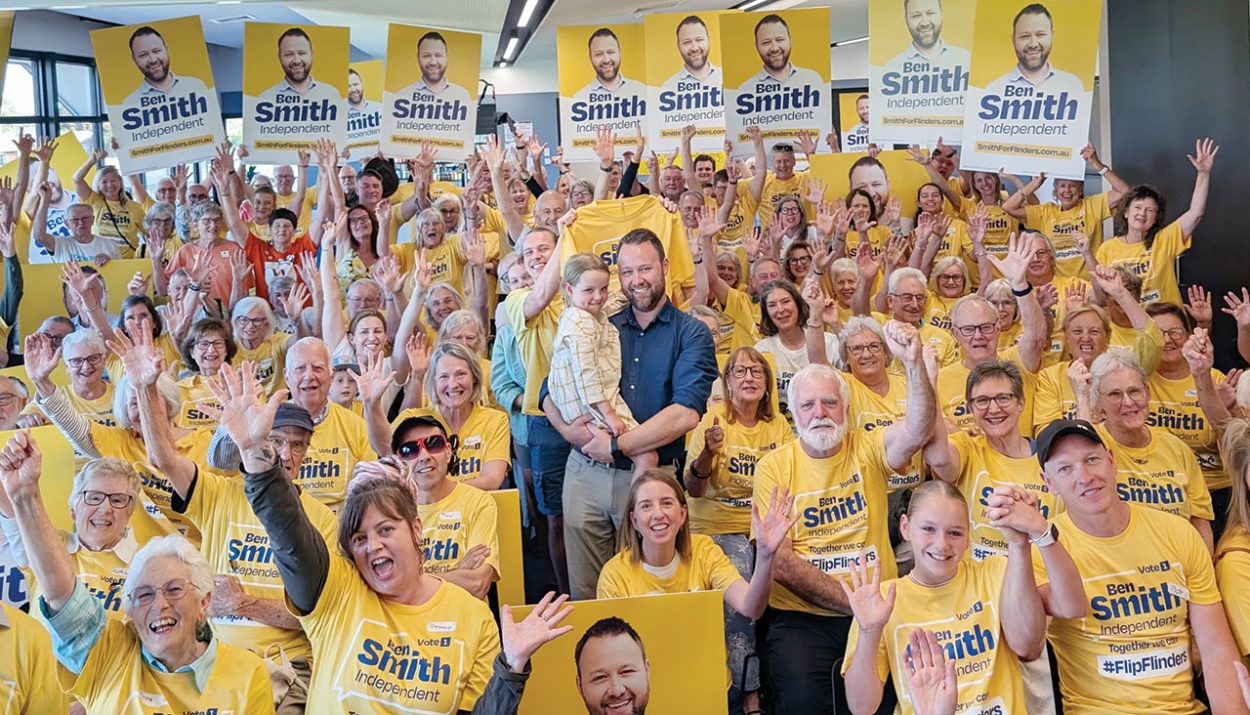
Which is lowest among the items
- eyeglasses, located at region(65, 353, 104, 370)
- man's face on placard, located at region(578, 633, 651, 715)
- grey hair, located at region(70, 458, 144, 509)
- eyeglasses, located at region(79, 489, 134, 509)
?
man's face on placard, located at region(578, 633, 651, 715)

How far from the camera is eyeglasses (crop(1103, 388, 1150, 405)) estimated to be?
427cm

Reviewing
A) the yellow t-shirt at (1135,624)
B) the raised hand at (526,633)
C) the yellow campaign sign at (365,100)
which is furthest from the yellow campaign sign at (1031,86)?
the yellow campaign sign at (365,100)

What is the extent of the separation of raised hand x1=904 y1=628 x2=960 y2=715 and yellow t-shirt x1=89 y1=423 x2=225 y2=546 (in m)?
2.41

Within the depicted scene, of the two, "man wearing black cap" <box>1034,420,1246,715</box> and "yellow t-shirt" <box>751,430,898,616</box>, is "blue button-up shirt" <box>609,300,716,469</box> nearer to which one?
"yellow t-shirt" <box>751,430,898,616</box>

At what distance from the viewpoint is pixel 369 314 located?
5.44m

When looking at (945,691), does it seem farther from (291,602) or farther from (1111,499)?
(291,602)

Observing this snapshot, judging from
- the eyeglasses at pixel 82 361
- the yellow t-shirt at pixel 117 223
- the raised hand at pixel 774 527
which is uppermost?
the yellow t-shirt at pixel 117 223

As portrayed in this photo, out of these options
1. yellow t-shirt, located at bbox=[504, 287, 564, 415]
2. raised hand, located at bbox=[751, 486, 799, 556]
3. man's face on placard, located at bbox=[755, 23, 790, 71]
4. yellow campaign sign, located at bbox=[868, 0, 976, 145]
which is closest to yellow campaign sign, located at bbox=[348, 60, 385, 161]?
man's face on placard, located at bbox=[755, 23, 790, 71]

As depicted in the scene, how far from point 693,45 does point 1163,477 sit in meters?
5.33

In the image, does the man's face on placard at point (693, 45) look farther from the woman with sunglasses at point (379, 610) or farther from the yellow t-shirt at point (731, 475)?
the woman with sunglasses at point (379, 610)

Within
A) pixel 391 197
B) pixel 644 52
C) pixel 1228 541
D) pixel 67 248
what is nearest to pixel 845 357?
pixel 1228 541

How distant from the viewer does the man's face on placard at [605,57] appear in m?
8.65

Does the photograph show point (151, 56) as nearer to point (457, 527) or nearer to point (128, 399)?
point (128, 399)

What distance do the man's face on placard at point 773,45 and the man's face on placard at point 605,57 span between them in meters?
1.01
